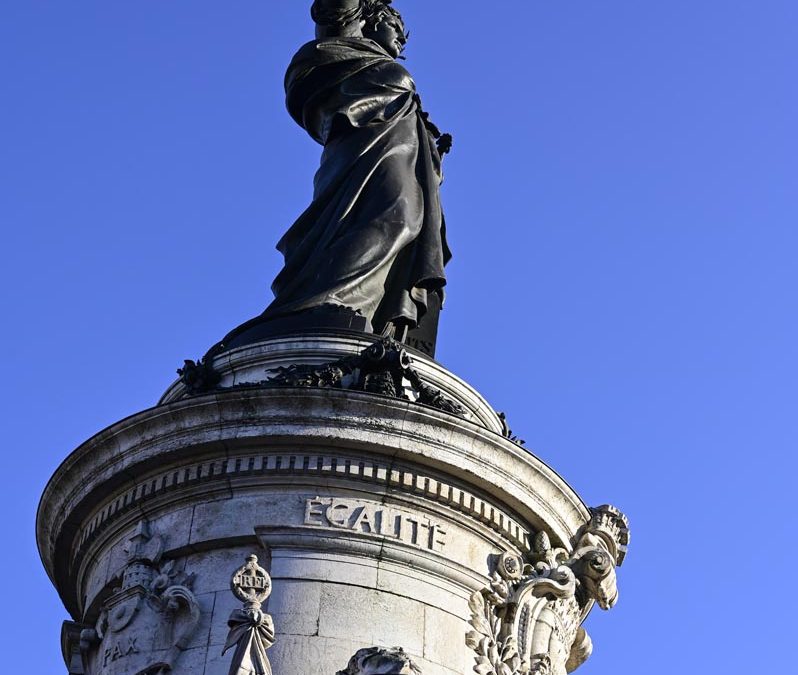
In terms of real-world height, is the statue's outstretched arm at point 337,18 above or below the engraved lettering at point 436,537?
above

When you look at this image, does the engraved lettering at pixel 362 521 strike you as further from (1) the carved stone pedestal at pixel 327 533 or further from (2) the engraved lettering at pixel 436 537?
(2) the engraved lettering at pixel 436 537

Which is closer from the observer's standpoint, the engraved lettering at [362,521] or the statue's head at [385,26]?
the engraved lettering at [362,521]

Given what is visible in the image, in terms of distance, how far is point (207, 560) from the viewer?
603 inches

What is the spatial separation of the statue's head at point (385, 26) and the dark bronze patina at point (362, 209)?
0.32m

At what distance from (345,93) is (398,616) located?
8510mm

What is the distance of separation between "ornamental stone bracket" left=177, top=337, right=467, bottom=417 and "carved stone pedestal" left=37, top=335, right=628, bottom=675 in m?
0.02

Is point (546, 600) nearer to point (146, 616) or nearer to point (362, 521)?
point (362, 521)

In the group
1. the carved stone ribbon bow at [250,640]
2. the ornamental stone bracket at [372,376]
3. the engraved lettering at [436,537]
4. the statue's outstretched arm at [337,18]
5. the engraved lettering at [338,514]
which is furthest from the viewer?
the statue's outstretched arm at [337,18]

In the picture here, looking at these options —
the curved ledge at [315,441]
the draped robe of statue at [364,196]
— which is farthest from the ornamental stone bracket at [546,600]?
the draped robe of statue at [364,196]

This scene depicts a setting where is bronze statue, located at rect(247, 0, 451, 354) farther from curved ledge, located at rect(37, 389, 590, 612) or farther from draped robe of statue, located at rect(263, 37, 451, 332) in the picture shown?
curved ledge, located at rect(37, 389, 590, 612)

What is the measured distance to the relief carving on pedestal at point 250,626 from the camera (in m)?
13.4

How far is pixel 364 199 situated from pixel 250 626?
24.6 feet

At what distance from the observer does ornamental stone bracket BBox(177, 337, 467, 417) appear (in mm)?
16188

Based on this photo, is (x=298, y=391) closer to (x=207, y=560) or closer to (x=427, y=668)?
(x=207, y=560)
